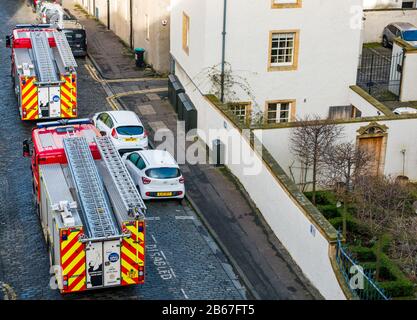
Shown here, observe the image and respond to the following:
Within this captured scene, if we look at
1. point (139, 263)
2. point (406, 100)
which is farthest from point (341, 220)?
point (406, 100)

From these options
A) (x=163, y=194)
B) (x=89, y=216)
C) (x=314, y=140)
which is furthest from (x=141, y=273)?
(x=314, y=140)

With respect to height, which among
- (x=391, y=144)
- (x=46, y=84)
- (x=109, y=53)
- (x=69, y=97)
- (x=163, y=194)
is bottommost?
(x=163, y=194)

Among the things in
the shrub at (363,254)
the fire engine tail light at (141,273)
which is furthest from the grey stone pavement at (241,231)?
the fire engine tail light at (141,273)

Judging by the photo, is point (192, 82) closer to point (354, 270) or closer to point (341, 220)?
point (341, 220)

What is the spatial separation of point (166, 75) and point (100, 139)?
1775 centimetres

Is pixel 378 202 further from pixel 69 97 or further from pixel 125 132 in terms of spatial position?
pixel 69 97

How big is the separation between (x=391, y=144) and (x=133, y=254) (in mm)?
12832

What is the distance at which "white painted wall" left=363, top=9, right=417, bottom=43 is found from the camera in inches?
1960

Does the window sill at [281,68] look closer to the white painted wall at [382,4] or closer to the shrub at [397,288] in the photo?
the shrub at [397,288]

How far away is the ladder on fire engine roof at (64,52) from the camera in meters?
37.3

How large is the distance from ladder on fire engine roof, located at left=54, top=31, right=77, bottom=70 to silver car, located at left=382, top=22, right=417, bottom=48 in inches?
692

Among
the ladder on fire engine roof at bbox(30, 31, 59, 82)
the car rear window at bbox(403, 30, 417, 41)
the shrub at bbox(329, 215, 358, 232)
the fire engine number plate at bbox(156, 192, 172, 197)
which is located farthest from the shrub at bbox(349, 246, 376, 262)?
the car rear window at bbox(403, 30, 417, 41)

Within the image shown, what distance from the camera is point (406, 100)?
4059 centimetres

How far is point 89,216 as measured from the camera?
23.5 m
